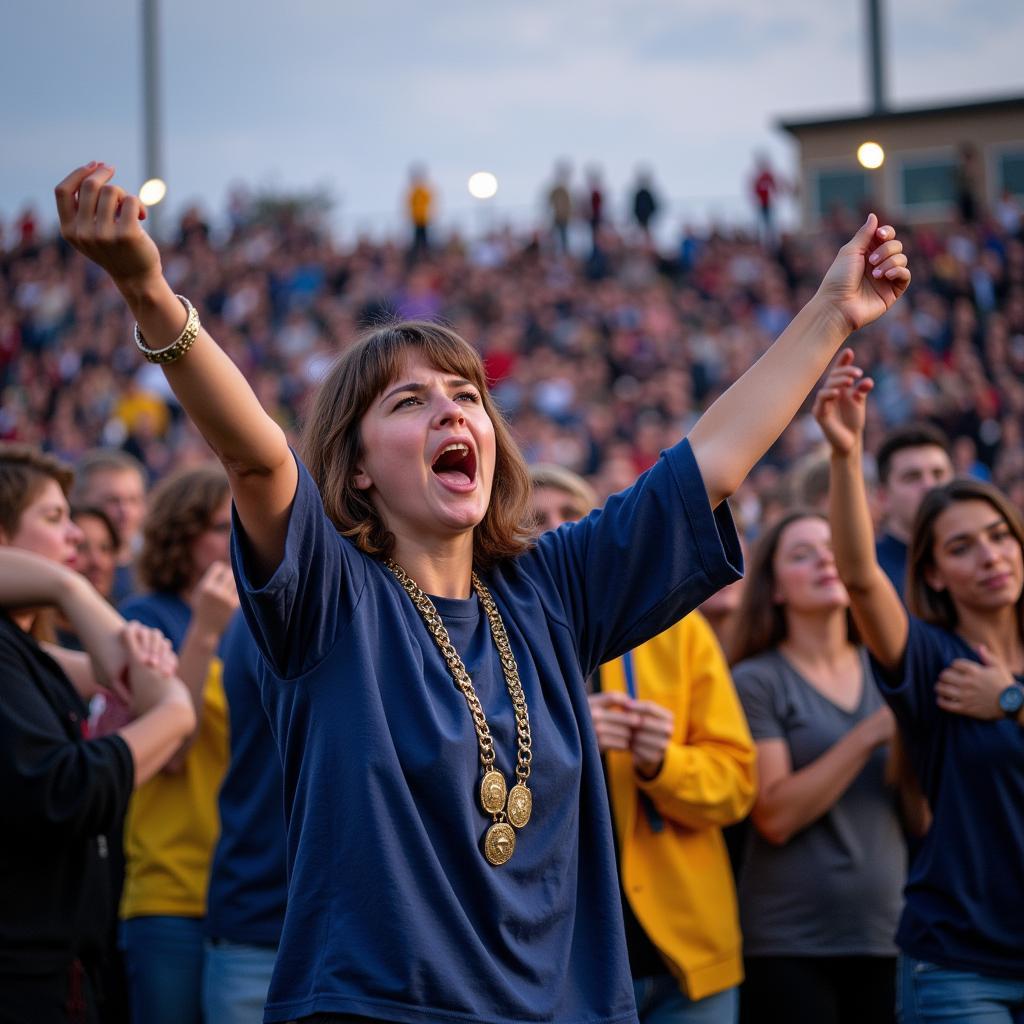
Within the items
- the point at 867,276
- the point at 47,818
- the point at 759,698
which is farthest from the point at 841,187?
the point at 47,818

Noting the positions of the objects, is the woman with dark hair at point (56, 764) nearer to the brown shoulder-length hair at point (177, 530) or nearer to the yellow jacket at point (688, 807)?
the brown shoulder-length hair at point (177, 530)

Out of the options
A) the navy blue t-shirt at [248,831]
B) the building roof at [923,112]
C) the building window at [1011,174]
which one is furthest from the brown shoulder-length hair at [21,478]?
the building window at [1011,174]

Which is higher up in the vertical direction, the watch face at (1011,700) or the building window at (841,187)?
the building window at (841,187)

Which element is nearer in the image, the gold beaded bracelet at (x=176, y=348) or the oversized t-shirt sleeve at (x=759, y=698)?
the gold beaded bracelet at (x=176, y=348)

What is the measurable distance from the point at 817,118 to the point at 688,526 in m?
24.2

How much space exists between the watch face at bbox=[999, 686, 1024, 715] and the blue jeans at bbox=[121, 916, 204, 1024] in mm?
2371

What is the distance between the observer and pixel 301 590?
215 cm

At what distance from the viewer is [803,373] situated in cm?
252

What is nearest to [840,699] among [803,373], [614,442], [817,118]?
[803,373]

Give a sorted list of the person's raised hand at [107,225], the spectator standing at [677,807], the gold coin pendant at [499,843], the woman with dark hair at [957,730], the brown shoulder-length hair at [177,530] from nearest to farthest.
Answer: the person's raised hand at [107,225]
the gold coin pendant at [499,843]
the woman with dark hair at [957,730]
the spectator standing at [677,807]
the brown shoulder-length hair at [177,530]

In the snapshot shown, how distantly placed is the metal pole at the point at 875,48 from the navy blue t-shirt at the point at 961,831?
777 inches

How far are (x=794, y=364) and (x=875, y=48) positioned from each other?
20870 millimetres

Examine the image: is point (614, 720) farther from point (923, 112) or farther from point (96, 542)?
point (923, 112)

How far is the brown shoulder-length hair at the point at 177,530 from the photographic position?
4.51 metres
